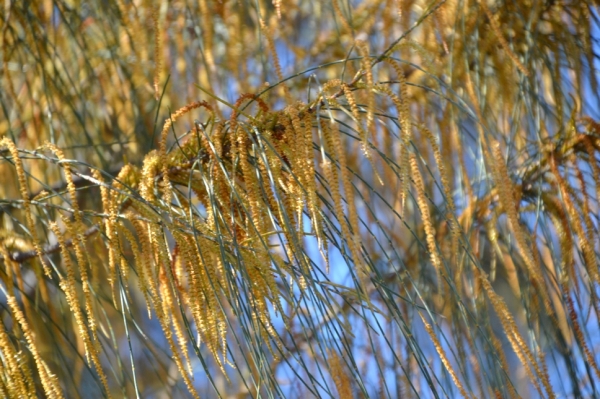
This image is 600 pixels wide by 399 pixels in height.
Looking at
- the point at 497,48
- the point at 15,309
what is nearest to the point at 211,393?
the point at 497,48

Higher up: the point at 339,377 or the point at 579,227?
the point at 579,227

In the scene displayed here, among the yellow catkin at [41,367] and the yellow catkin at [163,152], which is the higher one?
the yellow catkin at [163,152]

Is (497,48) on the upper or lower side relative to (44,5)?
lower

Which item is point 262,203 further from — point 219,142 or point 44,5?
point 44,5

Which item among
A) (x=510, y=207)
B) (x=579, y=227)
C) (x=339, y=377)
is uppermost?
(x=579, y=227)

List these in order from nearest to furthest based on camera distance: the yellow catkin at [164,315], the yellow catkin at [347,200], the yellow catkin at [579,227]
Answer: the yellow catkin at [347,200] < the yellow catkin at [164,315] < the yellow catkin at [579,227]

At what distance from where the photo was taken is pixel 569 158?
3.80ft

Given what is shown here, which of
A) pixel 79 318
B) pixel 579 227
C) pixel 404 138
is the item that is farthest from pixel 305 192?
pixel 579 227

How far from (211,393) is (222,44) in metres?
0.94

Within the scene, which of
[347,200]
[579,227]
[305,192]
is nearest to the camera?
[347,200]

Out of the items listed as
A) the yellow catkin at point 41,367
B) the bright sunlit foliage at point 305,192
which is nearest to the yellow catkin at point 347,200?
the bright sunlit foliage at point 305,192

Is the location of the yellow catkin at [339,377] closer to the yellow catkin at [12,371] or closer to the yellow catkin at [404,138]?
the yellow catkin at [404,138]

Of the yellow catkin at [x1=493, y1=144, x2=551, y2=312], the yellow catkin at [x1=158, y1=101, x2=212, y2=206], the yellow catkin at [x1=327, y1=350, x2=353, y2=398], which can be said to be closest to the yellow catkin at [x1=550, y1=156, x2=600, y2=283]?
the yellow catkin at [x1=493, y1=144, x2=551, y2=312]

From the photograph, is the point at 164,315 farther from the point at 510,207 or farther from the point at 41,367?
the point at 510,207
